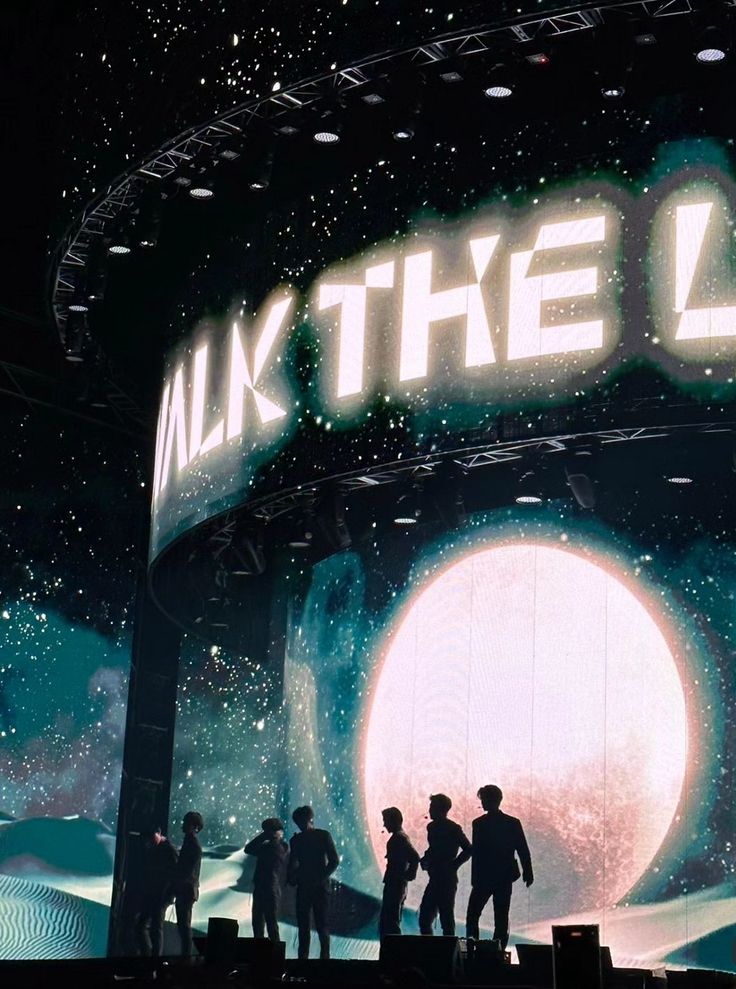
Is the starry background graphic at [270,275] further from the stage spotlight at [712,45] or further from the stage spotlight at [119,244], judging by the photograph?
the stage spotlight at [712,45]

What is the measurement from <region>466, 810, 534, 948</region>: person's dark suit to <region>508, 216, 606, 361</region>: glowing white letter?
419 cm

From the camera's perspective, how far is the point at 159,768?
68.7 feet

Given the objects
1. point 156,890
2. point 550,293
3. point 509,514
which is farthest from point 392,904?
point 550,293

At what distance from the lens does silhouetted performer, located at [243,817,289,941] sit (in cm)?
1487

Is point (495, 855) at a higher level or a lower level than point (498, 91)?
lower

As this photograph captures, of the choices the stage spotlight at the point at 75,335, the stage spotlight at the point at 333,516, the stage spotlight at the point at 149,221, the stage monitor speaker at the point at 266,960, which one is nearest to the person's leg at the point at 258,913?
the stage spotlight at the point at 333,516

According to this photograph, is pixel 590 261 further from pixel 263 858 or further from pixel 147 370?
pixel 147 370

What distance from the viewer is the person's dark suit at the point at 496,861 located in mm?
12820

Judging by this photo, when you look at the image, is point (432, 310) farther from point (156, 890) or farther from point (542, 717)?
point (156, 890)

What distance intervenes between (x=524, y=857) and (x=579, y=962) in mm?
8058

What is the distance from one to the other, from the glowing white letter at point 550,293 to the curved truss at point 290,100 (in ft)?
5.32

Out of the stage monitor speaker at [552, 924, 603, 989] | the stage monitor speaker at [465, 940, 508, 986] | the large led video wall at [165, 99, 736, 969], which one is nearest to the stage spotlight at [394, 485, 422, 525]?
the large led video wall at [165, 99, 736, 969]

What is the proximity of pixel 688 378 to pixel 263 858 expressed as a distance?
701 centimetres

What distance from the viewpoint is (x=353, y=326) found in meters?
13.5
